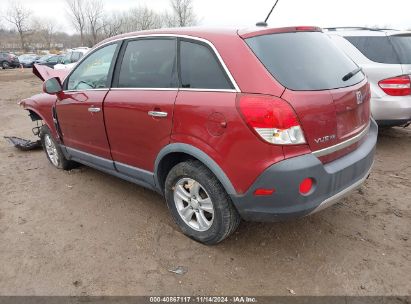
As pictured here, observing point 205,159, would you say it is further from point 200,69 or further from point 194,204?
point 200,69

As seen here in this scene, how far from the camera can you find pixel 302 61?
107 inches

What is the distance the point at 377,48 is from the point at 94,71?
13.3 ft

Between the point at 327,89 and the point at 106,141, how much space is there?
2215mm

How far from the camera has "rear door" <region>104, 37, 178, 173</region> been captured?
3033 millimetres

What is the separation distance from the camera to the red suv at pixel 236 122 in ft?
8.01

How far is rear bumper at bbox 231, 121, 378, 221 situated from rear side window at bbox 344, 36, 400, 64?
3134mm

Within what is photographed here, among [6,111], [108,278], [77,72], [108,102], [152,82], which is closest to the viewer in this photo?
[108,278]

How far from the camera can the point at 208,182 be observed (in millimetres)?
2787

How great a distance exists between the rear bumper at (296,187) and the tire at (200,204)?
0.55 feet

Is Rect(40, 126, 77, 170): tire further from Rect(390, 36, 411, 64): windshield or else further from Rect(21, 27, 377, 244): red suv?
Rect(390, 36, 411, 64): windshield

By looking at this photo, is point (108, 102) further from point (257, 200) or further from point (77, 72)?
point (257, 200)

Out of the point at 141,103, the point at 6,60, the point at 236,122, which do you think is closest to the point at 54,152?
the point at 141,103

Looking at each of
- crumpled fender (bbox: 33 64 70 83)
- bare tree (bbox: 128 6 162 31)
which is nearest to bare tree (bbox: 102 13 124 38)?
bare tree (bbox: 128 6 162 31)

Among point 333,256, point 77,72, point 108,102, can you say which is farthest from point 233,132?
point 77,72
